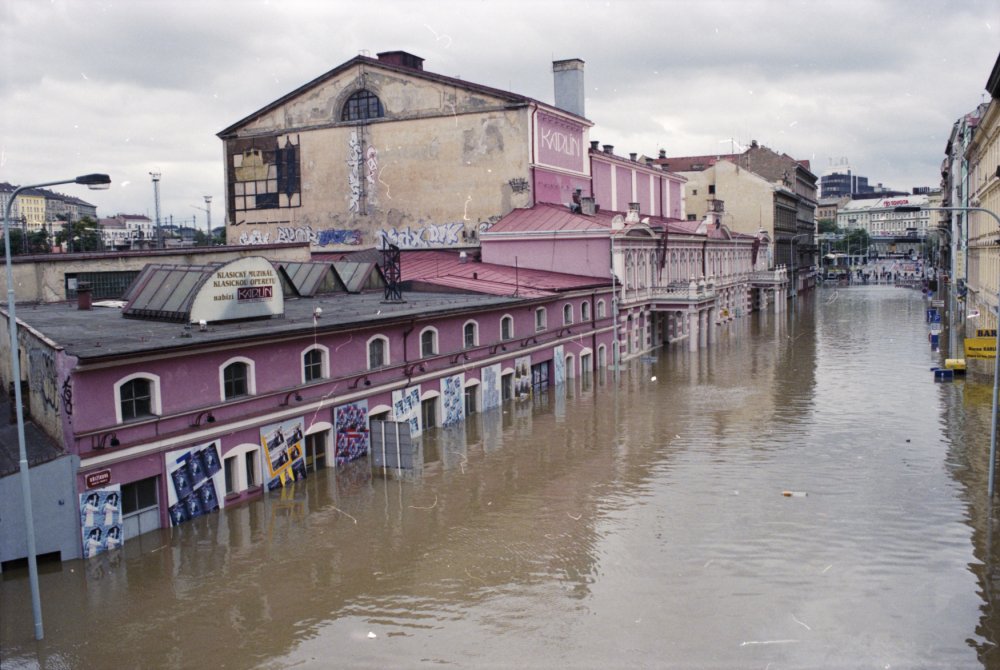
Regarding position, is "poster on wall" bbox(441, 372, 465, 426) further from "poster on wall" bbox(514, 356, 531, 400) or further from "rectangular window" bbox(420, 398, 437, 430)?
"poster on wall" bbox(514, 356, 531, 400)

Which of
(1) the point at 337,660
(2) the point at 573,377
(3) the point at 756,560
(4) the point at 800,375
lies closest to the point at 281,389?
(1) the point at 337,660

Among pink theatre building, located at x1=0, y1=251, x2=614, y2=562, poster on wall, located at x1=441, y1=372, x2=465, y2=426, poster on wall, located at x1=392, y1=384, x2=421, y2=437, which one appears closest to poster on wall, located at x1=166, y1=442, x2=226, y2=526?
pink theatre building, located at x1=0, y1=251, x2=614, y2=562

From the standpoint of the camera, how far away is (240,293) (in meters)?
26.4

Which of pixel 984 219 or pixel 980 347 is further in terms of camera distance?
pixel 984 219

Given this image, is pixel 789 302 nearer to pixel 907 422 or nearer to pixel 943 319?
pixel 943 319

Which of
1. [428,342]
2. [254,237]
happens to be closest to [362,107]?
[254,237]

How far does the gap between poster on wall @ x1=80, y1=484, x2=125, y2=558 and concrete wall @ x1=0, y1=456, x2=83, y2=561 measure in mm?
231

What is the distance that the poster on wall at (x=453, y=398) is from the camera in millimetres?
33688

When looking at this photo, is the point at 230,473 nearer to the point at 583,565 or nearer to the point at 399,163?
the point at 583,565

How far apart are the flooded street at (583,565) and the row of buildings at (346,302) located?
1.79 m

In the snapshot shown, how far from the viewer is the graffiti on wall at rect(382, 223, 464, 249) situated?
52.4 metres

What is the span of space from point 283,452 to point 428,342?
8936 mm

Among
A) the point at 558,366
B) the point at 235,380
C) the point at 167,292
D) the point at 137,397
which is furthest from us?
the point at 558,366

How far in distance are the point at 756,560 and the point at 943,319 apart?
6291 cm
